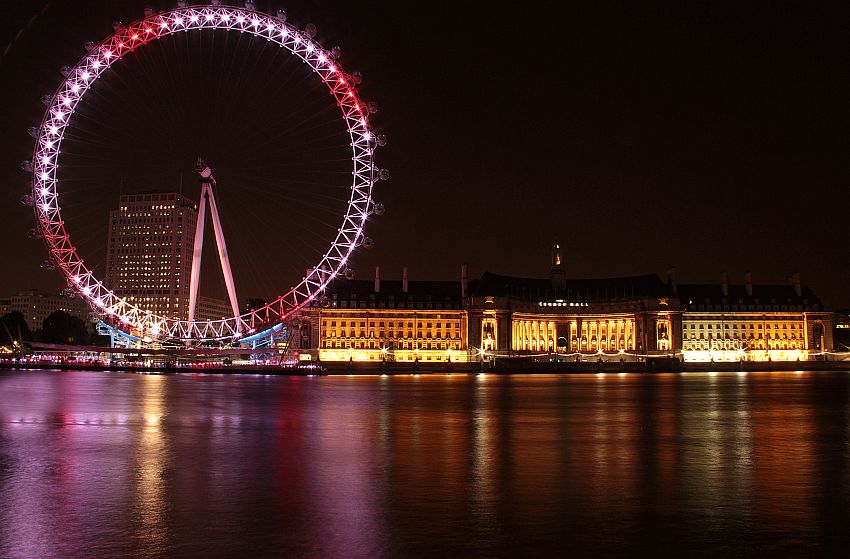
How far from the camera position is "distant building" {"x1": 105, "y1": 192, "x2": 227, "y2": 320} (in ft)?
464

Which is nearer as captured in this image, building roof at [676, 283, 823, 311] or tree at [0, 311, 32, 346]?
tree at [0, 311, 32, 346]

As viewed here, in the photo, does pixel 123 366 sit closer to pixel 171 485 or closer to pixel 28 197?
pixel 28 197

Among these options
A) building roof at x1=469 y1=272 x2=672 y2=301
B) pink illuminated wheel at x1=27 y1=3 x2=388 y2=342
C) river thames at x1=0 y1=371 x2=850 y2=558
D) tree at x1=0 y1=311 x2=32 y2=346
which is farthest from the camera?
building roof at x1=469 y1=272 x2=672 y2=301

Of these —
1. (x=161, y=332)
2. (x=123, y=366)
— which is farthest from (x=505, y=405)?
(x=123, y=366)

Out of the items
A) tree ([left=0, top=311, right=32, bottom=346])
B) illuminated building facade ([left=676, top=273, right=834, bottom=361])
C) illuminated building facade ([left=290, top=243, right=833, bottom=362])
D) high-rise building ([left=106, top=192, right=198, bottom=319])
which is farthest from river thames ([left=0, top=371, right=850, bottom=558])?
illuminated building facade ([left=676, top=273, right=834, bottom=361])

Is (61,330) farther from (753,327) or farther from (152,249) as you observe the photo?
(753,327)

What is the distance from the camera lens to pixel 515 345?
148500 millimetres

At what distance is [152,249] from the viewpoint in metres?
174

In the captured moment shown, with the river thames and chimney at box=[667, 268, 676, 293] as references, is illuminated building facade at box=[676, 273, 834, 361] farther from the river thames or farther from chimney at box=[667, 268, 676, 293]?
the river thames

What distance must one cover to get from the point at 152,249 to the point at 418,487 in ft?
553

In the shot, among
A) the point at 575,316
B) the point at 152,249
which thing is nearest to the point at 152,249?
the point at 152,249

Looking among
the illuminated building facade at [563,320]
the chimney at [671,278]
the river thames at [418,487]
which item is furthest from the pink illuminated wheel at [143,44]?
the chimney at [671,278]

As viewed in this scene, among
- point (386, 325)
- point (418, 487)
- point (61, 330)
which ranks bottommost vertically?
point (418, 487)

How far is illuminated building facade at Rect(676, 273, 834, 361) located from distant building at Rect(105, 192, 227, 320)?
269 feet
